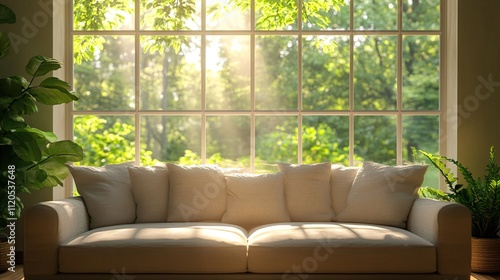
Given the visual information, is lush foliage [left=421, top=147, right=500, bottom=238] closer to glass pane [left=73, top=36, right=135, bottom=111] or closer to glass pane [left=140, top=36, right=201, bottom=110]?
glass pane [left=140, top=36, right=201, bottom=110]

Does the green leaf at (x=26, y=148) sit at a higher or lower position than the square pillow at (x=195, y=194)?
higher

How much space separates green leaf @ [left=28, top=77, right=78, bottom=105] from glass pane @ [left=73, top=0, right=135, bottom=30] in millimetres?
1115

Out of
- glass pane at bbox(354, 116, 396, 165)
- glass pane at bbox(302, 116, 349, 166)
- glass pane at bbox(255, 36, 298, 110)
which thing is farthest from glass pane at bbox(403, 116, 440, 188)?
glass pane at bbox(255, 36, 298, 110)

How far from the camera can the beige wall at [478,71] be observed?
17.5 ft

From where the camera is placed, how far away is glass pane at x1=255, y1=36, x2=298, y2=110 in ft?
33.9

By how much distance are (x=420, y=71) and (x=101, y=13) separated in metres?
6.12

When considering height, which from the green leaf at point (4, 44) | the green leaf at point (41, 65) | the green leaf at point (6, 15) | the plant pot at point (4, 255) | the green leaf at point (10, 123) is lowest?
the plant pot at point (4, 255)

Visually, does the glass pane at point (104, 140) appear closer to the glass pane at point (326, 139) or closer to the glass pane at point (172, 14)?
the glass pane at point (172, 14)

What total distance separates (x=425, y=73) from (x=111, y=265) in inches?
305

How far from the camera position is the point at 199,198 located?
4754 mm

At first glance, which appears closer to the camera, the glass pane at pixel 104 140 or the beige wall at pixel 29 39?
the beige wall at pixel 29 39

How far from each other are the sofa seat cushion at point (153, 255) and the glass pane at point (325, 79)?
261 inches

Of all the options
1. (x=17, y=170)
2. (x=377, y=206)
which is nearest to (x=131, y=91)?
(x=17, y=170)

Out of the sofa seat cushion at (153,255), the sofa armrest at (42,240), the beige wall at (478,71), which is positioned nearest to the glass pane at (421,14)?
the beige wall at (478,71)
